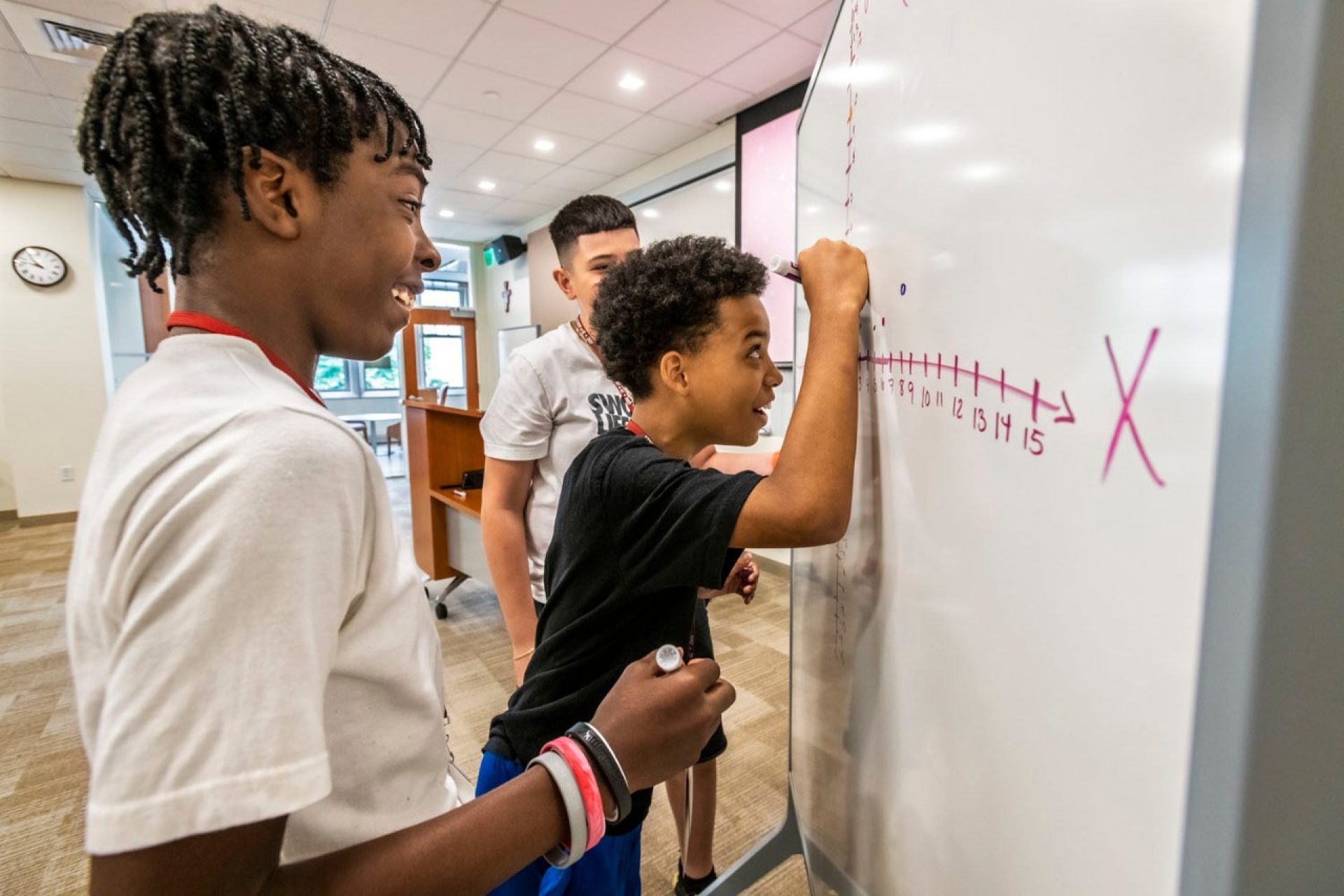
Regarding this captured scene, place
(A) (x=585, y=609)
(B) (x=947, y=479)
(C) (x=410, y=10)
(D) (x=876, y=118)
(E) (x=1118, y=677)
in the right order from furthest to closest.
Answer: (C) (x=410, y=10) → (A) (x=585, y=609) → (D) (x=876, y=118) → (B) (x=947, y=479) → (E) (x=1118, y=677)

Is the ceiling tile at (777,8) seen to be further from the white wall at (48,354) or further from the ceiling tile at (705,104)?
the white wall at (48,354)

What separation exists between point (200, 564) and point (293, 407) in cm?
10

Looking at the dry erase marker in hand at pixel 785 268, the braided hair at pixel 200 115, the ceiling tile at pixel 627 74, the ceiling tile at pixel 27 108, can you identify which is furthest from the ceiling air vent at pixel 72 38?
the dry erase marker in hand at pixel 785 268

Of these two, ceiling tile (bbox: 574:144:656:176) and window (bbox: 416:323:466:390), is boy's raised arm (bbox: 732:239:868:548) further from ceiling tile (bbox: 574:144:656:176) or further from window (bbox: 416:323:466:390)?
window (bbox: 416:323:466:390)

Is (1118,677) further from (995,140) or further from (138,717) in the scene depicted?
(138,717)

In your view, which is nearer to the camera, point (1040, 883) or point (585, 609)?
point (1040, 883)

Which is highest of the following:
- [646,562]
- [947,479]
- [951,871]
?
[947,479]

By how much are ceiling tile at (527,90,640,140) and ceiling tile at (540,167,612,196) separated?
732mm

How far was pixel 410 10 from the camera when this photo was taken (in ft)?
8.16

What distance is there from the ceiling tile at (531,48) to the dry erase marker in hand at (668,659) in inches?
112

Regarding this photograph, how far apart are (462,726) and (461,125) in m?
3.38

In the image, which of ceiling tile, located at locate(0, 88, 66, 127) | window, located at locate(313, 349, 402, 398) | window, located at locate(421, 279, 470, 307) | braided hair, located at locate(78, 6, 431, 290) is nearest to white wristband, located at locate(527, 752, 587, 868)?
braided hair, located at locate(78, 6, 431, 290)

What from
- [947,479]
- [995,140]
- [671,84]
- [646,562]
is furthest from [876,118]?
[671,84]

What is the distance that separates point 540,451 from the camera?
1187 millimetres
